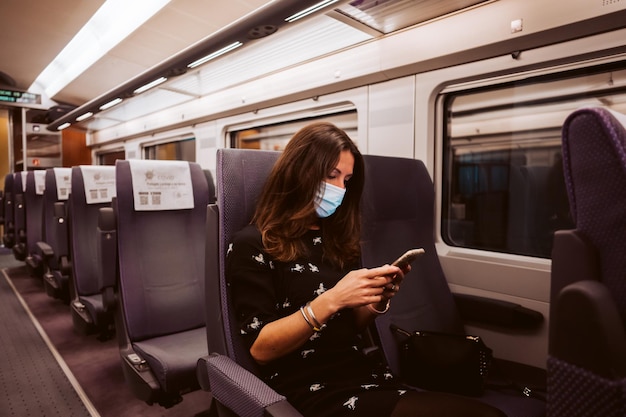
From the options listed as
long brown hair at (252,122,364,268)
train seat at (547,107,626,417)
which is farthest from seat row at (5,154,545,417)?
train seat at (547,107,626,417)

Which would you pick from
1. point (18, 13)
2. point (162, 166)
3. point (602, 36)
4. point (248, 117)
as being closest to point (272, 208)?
point (162, 166)

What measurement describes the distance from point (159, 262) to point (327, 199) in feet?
4.46

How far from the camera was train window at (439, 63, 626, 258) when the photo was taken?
2.28 metres

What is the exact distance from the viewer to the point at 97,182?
329cm

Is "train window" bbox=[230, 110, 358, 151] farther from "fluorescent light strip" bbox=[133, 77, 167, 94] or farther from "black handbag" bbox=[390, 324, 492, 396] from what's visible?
"black handbag" bbox=[390, 324, 492, 396]

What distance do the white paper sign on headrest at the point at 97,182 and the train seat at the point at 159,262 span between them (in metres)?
1.06

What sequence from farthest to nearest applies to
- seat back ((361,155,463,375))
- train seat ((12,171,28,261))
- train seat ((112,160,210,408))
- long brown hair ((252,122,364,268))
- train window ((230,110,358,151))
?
train seat ((12,171,28,261)) < train window ((230,110,358,151)) < train seat ((112,160,210,408)) < seat back ((361,155,463,375)) < long brown hair ((252,122,364,268))

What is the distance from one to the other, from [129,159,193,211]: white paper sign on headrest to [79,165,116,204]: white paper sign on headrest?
3.36 feet

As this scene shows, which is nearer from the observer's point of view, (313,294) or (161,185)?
(313,294)

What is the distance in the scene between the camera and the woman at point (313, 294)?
3.83 feet

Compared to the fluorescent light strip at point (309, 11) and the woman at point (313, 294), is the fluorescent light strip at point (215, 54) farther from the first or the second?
the woman at point (313, 294)

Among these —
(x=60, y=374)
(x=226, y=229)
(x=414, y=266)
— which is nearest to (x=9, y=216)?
(x=60, y=374)

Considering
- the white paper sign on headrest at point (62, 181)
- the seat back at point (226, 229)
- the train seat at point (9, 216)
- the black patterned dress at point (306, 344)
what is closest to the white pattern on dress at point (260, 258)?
the black patterned dress at point (306, 344)

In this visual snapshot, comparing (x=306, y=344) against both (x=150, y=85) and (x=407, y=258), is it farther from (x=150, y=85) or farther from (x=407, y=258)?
(x=150, y=85)
